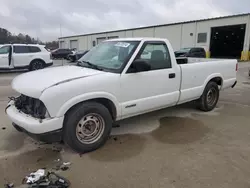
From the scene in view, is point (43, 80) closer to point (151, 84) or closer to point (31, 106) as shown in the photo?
point (31, 106)

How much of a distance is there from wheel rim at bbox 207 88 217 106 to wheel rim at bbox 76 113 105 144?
3.32 metres

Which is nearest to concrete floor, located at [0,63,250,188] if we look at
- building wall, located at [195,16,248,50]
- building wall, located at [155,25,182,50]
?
building wall, located at [195,16,248,50]

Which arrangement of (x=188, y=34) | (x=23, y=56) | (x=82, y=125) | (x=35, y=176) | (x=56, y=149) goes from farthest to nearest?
(x=188, y=34)
(x=23, y=56)
(x=56, y=149)
(x=82, y=125)
(x=35, y=176)

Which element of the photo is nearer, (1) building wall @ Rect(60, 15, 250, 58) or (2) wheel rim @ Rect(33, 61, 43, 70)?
(2) wheel rim @ Rect(33, 61, 43, 70)

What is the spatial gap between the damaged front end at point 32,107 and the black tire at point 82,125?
35cm

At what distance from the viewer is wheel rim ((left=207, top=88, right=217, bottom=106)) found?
19.4 feet

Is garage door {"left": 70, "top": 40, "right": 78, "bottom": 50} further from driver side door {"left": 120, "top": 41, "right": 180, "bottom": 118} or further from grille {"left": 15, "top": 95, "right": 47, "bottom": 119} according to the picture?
grille {"left": 15, "top": 95, "right": 47, "bottom": 119}

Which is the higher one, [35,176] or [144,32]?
[144,32]

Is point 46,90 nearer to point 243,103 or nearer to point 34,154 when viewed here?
point 34,154

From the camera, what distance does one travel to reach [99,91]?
142 inches

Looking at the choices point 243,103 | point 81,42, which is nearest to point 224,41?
point 81,42

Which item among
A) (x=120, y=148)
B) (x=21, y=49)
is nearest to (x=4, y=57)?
(x=21, y=49)

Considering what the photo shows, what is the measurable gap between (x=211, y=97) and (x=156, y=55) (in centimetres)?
235

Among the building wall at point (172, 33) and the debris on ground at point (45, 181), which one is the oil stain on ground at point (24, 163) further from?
the building wall at point (172, 33)
